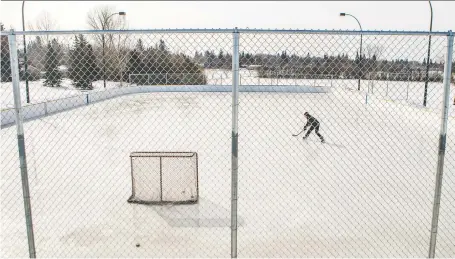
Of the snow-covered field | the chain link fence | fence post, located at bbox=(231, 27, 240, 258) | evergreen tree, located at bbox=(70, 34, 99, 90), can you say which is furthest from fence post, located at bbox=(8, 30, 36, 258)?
evergreen tree, located at bbox=(70, 34, 99, 90)

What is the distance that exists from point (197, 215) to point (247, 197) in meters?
1.38

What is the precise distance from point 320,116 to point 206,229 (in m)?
15.7

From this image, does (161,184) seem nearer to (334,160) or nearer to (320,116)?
(334,160)

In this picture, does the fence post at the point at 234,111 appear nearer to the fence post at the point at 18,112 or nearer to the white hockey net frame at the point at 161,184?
the fence post at the point at 18,112

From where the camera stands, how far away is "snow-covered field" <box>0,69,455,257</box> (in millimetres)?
5027

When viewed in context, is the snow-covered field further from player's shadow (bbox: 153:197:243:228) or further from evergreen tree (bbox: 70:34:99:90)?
evergreen tree (bbox: 70:34:99:90)

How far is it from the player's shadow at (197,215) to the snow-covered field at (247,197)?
17mm

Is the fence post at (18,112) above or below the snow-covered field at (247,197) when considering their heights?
above

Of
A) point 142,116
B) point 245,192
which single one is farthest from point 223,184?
point 142,116

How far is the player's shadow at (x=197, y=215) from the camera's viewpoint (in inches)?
226

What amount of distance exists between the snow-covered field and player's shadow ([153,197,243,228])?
17 mm

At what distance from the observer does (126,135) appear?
13883 mm

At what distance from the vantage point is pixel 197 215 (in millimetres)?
6070

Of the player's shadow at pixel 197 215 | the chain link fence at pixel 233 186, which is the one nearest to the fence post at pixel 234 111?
the chain link fence at pixel 233 186
